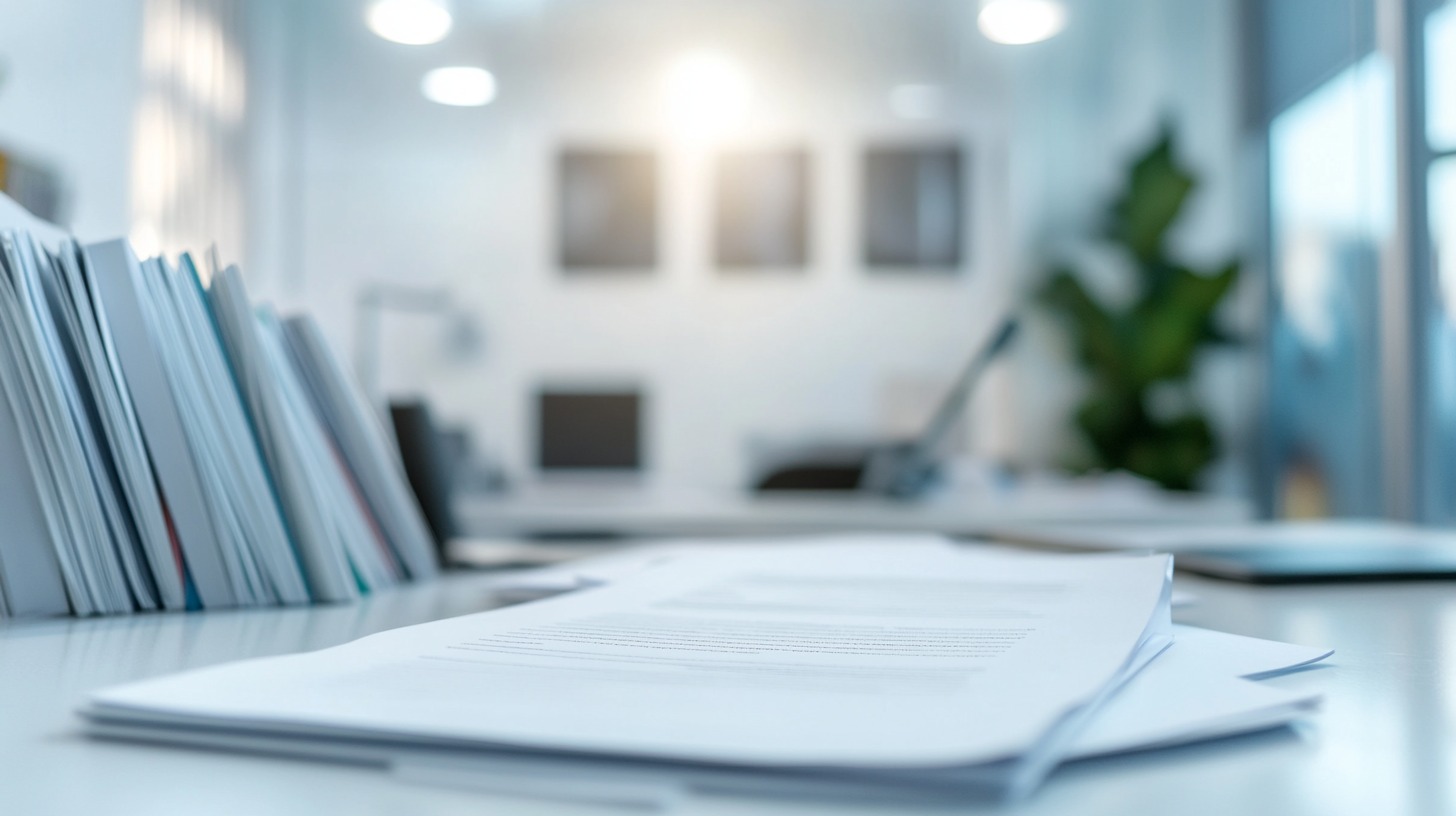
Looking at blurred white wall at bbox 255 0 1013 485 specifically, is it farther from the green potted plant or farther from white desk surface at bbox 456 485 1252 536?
white desk surface at bbox 456 485 1252 536

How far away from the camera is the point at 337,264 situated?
13.5 ft

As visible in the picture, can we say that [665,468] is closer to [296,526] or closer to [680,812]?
[296,526]

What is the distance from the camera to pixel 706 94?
13.9 feet

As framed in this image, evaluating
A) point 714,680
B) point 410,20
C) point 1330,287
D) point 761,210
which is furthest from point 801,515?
point 410,20

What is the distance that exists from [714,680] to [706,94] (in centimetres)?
411

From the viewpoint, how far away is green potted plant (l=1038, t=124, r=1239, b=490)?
13.1ft

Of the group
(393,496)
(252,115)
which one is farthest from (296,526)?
(252,115)

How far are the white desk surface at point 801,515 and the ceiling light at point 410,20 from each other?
2.29m

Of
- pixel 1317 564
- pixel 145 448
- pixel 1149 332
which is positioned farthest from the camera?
pixel 1149 332

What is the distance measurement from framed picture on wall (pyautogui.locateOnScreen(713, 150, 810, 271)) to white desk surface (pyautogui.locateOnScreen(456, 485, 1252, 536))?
1776 millimetres

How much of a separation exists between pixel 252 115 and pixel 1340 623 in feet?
14.3

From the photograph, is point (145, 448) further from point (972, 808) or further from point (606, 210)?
point (606, 210)

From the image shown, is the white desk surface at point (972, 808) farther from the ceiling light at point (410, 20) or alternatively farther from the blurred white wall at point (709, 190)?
the ceiling light at point (410, 20)

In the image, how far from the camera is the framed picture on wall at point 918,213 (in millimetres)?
4176
